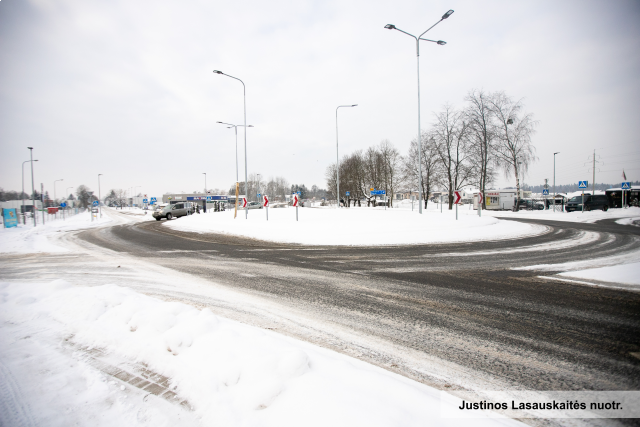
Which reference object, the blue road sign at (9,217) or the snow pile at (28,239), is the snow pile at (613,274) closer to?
the snow pile at (28,239)

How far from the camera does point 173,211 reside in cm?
3569

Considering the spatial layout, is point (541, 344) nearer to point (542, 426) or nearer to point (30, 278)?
point (542, 426)

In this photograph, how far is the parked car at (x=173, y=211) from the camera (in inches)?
1341

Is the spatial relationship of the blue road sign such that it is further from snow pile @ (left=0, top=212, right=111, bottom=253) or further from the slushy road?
the slushy road

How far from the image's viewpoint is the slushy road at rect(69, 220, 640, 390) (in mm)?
2719

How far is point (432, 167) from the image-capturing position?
44.8m

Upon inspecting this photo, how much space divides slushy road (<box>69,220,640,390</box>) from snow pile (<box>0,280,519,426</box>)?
0.53m

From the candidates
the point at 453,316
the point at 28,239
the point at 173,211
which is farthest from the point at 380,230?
the point at 173,211

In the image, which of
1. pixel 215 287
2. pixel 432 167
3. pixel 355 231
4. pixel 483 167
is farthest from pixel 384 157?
pixel 215 287

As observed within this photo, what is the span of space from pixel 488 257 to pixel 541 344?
6.17 m

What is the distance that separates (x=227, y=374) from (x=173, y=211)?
3741cm

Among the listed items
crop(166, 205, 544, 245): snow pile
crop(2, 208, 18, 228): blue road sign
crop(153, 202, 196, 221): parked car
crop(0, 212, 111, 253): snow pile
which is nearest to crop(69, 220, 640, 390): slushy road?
crop(166, 205, 544, 245): snow pile

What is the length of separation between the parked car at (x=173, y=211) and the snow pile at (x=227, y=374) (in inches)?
1317

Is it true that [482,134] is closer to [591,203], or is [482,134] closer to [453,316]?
[591,203]
